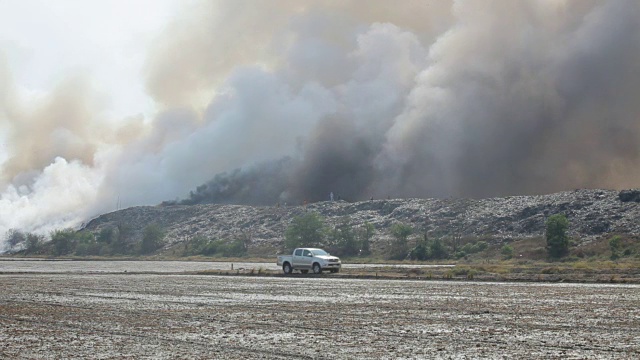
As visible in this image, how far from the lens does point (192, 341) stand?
17.1 m

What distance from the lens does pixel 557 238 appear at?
82.1 meters

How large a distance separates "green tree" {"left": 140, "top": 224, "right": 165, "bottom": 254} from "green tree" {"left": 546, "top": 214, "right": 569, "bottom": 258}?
65.8 meters

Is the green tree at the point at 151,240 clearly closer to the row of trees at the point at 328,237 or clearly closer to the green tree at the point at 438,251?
the row of trees at the point at 328,237

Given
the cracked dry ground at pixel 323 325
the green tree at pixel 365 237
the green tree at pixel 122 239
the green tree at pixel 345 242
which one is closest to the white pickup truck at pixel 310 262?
the cracked dry ground at pixel 323 325

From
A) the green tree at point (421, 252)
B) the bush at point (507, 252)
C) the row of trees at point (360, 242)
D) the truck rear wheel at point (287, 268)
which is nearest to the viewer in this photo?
the truck rear wheel at point (287, 268)

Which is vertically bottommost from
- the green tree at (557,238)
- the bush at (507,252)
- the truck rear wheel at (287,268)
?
the truck rear wheel at (287,268)

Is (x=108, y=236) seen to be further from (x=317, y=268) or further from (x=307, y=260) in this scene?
(x=317, y=268)

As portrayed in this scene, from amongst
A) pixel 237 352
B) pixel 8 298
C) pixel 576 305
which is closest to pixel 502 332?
pixel 237 352

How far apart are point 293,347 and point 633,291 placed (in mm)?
21965

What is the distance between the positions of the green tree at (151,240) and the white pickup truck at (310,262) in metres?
70.4

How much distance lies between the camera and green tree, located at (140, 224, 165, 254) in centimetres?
12400

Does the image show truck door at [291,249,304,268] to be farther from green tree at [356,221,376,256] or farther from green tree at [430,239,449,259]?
green tree at [356,221,376,256]

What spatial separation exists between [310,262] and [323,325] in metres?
36.5

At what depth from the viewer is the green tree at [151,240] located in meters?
124
